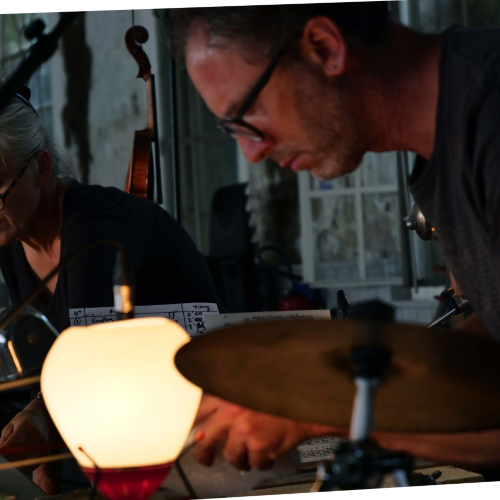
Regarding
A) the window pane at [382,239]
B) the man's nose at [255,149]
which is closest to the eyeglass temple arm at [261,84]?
the man's nose at [255,149]

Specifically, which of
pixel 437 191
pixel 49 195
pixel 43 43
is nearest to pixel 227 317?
pixel 49 195

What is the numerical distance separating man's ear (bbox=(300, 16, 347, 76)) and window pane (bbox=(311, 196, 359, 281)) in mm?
522

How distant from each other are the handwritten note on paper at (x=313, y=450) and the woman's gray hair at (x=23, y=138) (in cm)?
85

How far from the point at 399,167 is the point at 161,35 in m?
0.67

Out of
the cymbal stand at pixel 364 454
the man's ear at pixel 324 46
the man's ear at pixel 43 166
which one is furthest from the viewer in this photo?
the man's ear at pixel 43 166

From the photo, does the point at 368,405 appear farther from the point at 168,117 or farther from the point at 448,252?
the point at 168,117

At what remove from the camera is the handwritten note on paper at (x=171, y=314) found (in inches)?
62.7

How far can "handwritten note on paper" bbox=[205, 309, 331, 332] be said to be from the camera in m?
1.62

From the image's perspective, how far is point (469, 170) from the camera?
3.69 ft

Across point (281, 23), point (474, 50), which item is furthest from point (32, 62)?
point (281, 23)

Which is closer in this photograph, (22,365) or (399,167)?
(22,365)

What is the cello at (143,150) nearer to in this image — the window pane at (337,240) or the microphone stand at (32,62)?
the window pane at (337,240)

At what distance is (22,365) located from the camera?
1047mm

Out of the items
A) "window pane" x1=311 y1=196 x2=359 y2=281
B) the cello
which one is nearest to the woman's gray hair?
the cello
